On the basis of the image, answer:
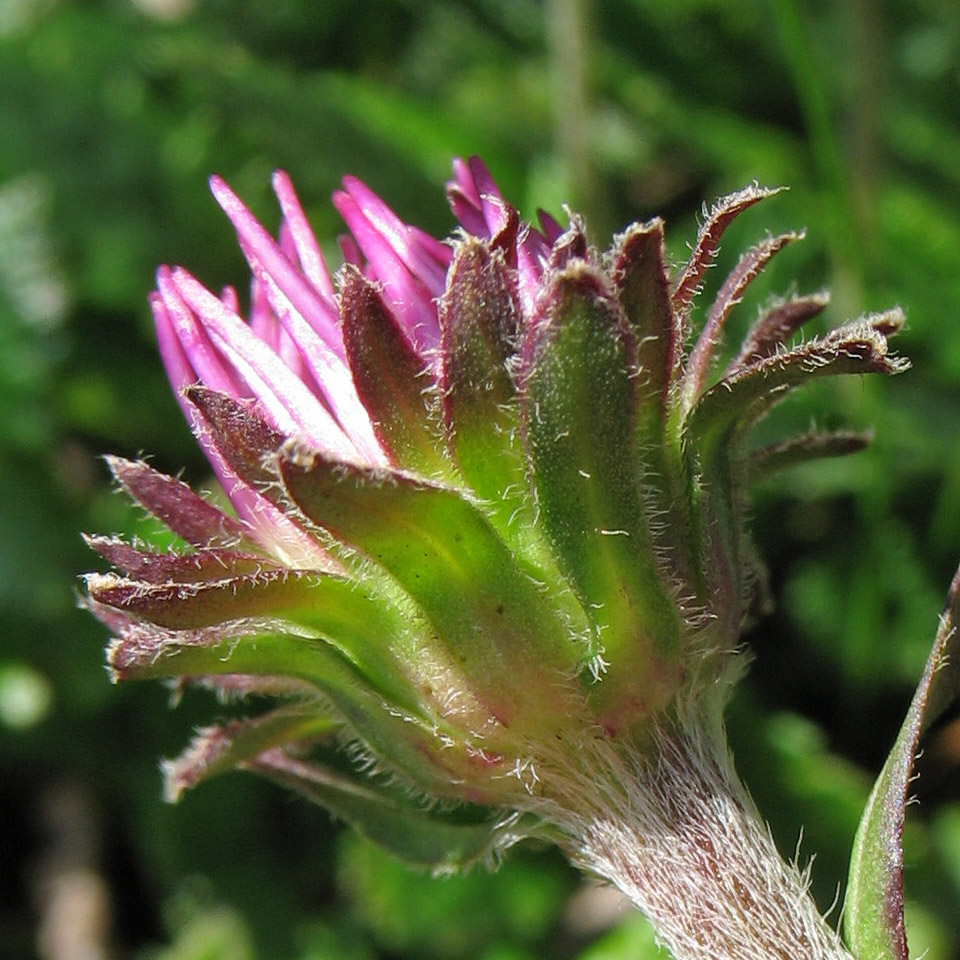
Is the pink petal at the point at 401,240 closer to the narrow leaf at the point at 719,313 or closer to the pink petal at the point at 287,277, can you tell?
the pink petal at the point at 287,277

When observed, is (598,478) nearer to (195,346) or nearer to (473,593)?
(473,593)

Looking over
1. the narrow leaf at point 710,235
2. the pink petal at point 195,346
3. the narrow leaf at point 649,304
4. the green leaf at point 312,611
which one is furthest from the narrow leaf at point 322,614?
the narrow leaf at point 710,235

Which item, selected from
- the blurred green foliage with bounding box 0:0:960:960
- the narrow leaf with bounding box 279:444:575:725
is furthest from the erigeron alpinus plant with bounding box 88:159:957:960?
the blurred green foliage with bounding box 0:0:960:960

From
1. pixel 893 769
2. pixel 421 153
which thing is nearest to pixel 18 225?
pixel 421 153

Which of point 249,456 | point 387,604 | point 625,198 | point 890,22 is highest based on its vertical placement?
point 890,22

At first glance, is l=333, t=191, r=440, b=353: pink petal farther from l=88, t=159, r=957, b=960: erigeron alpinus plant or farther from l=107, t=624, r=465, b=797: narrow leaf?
l=107, t=624, r=465, b=797: narrow leaf

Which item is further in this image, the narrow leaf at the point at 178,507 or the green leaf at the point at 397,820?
the green leaf at the point at 397,820

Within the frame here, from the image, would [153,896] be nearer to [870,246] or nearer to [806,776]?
[806,776]

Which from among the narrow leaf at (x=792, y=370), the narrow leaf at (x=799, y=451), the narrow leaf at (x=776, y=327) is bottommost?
the narrow leaf at (x=799, y=451)
